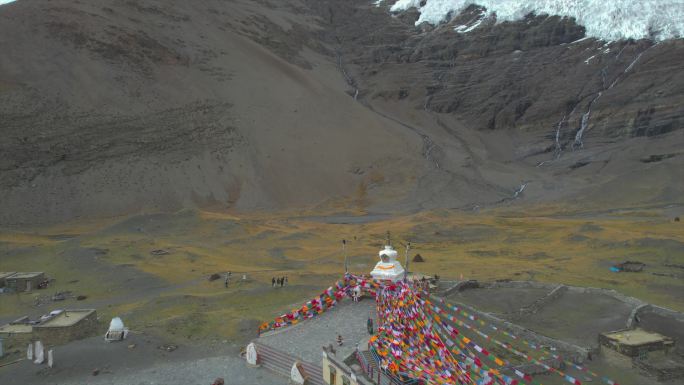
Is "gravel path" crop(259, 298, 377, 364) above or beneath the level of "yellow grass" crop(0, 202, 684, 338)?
above

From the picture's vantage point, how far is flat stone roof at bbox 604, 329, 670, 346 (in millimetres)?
19203

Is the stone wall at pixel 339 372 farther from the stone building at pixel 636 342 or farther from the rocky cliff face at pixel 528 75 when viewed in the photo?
the rocky cliff face at pixel 528 75

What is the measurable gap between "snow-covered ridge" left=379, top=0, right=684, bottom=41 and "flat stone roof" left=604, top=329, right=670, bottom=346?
101 meters

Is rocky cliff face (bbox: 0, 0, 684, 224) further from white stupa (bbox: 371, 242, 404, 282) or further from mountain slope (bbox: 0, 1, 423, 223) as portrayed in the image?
white stupa (bbox: 371, 242, 404, 282)

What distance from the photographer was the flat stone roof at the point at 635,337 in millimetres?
19203

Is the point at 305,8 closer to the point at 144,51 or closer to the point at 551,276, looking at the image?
the point at 144,51

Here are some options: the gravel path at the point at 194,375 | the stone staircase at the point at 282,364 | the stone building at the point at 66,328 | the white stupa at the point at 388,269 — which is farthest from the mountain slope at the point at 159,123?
the stone staircase at the point at 282,364

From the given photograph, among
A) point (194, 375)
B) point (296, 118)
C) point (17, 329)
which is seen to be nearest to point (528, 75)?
point (296, 118)

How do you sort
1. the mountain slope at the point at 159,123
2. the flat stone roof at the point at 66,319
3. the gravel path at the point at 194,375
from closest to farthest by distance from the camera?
the gravel path at the point at 194,375, the flat stone roof at the point at 66,319, the mountain slope at the point at 159,123

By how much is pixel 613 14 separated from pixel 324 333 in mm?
115077

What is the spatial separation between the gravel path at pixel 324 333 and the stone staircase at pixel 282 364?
219mm

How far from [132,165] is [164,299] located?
4593cm

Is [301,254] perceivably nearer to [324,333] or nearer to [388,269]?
[388,269]

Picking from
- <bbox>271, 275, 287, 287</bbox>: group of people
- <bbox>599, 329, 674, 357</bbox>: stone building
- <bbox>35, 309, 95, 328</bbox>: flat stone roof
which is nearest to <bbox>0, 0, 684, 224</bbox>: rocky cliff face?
<bbox>271, 275, 287, 287</bbox>: group of people
